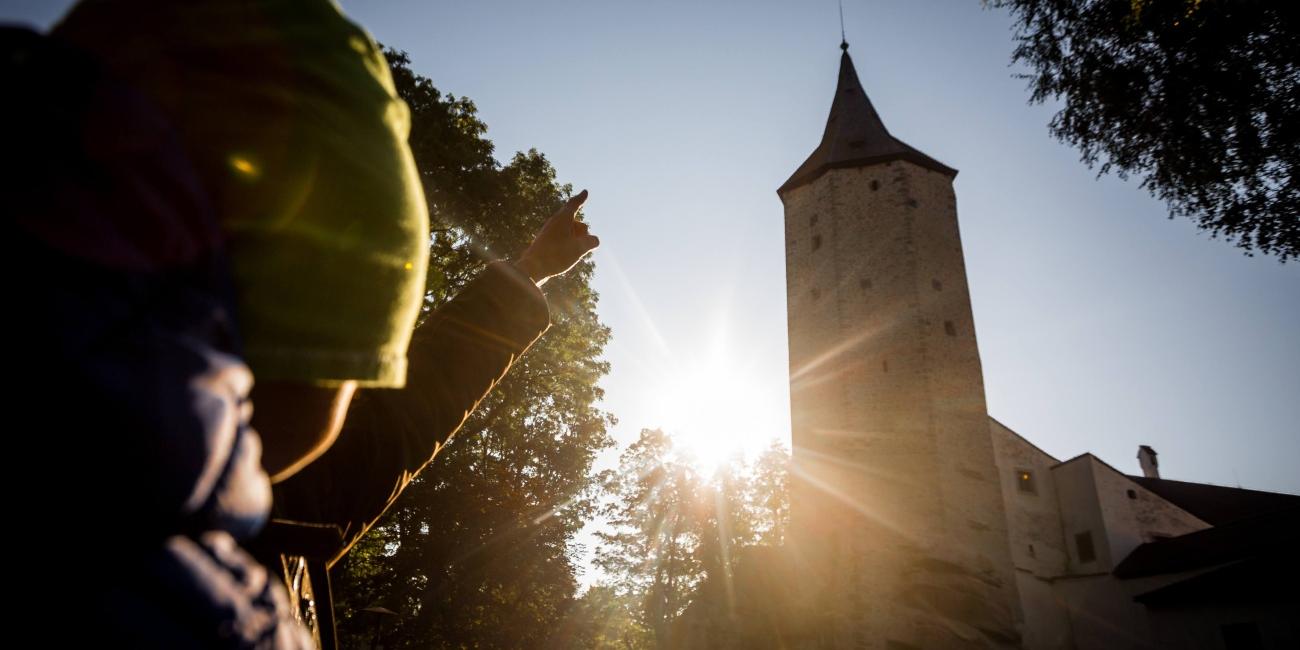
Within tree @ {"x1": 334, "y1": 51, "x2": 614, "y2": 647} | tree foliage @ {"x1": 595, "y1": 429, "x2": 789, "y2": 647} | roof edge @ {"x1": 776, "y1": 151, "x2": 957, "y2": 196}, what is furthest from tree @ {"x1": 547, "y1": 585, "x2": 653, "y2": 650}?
roof edge @ {"x1": 776, "y1": 151, "x2": 957, "y2": 196}

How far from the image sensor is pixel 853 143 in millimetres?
22297

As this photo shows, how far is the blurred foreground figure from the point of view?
380mm

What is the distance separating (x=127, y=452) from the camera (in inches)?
15.4

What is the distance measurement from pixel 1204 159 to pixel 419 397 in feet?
41.3

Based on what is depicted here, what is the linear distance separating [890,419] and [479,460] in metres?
11.8

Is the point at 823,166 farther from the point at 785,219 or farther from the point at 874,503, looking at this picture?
the point at 874,503

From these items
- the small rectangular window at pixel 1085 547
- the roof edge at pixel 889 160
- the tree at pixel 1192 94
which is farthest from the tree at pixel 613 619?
the tree at pixel 1192 94

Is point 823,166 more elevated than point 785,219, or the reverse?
point 823,166

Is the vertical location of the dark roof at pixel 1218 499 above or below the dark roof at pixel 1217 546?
above

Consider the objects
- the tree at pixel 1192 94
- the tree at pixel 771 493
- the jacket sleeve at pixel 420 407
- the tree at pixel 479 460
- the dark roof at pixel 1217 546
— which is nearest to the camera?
the jacket sleeve at pixel 420 407

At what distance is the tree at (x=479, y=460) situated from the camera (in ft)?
36.3

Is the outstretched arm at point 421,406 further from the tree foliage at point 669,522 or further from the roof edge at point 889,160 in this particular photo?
the tree foliage at point 669,522

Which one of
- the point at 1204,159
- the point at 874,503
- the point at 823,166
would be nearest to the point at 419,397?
the point at 1204,159

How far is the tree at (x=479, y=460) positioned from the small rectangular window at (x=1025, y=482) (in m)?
18.1
